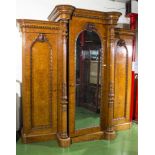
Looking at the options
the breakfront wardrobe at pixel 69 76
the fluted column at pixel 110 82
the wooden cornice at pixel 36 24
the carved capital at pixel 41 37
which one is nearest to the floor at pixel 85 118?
the breakfront wardrobe at pixel 69 76

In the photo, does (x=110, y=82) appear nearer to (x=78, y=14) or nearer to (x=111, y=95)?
(x=111, y=95)

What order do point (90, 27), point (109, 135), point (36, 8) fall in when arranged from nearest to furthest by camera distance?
point (90, 27) < point (109, 135) < point (36, 8)

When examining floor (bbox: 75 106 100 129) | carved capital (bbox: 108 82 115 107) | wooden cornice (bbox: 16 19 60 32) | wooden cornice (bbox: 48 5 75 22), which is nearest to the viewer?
wooden cornice (bbox: 48 5 75 22)

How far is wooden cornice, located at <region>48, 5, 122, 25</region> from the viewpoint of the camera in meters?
2.82

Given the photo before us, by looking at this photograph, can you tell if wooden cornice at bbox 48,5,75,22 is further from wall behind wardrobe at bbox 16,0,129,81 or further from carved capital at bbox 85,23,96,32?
wall behind wardrobe at bbox 16,0,129,81

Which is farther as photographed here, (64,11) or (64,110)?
(64,110)

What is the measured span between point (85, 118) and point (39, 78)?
97 centimetres

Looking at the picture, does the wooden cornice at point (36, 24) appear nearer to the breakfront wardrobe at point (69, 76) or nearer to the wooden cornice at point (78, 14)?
the breakfront wardrobe at point (69, 76)

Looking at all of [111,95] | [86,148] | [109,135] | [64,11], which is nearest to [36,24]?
[64,11]

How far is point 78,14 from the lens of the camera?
9.78 feet

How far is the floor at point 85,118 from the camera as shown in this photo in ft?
10.4

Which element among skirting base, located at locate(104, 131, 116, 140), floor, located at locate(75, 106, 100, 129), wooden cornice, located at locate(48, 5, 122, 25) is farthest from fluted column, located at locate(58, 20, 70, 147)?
skirting base, located at locate(104, 131, 116, 140)

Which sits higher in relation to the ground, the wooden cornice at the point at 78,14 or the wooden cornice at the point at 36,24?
the wooden cornice at the point at 78,14
